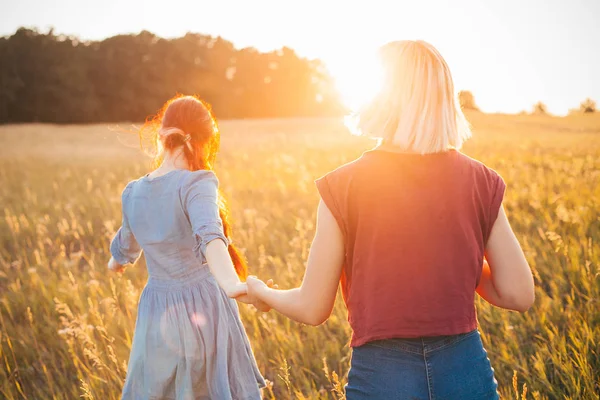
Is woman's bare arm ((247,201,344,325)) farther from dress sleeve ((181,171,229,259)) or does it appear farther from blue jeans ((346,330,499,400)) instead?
dress sleeve ((181,171,229,259))

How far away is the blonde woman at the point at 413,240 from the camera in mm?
1466

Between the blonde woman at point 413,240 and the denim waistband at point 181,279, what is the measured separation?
932 millimetres

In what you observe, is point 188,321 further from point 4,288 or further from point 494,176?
point 4,288

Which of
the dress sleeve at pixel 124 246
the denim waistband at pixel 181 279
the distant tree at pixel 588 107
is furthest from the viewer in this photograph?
the distant tree at pixel 588 107

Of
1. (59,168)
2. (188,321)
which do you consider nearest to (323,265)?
(188,321)

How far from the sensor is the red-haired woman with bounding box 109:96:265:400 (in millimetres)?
2238

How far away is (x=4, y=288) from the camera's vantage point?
5.11 meters

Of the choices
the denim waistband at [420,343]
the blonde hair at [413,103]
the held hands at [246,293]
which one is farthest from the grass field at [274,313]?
the blonde hair at [413,103]

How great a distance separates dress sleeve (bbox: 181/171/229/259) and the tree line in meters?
38.8

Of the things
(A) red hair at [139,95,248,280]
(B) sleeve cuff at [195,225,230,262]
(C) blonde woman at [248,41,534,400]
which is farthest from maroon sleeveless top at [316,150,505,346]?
(A) red hair at [139,95,248,280]

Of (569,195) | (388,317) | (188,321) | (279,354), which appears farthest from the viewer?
(569,195)

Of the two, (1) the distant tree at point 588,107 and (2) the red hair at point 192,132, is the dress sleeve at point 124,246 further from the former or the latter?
(1) the distant tree at point 588,107

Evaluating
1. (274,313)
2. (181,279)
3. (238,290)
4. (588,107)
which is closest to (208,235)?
(238,290)

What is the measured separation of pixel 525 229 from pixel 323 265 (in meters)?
4.06
